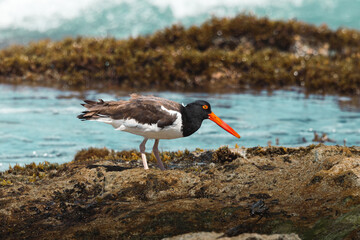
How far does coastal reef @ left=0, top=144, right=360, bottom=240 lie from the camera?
581cm

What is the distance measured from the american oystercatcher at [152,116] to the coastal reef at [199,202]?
79 centimetres

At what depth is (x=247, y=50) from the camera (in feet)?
96.6

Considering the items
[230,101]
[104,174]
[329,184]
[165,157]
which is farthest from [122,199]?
[230,101]

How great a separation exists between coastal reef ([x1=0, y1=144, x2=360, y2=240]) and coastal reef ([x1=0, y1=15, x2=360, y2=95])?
17.2 metres

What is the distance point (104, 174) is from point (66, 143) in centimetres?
754

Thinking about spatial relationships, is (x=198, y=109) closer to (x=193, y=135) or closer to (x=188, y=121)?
(x=188, y=121)

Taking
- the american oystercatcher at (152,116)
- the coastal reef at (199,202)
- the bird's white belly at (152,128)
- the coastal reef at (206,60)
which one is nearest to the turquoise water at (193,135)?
the coastal reef at (206,60)

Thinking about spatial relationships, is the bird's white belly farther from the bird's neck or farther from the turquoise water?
the turquoise water

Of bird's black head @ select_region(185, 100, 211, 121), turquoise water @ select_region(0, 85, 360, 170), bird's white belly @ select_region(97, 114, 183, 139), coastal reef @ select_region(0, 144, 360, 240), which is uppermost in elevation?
bird's black head @ select_region(185, 100, 211, 121)

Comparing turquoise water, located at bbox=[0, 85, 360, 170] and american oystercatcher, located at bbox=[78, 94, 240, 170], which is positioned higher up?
american oystercatcher, located at bbox=[78, 94, 240, 170]

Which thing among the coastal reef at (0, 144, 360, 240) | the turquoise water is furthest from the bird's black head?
the turquoise water

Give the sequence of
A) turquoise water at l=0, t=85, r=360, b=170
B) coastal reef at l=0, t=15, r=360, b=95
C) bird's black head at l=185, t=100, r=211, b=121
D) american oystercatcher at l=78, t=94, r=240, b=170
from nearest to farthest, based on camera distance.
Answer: american oystercatcher at l=78, t=94, r=240, b=170
bird's black head at l=185, t=100, r=211, b=121
turquoise water at l=0, t=85, r=360, b=170
coastal reef at l=0, t=15, r=360, b=95

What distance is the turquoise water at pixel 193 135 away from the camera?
593 inches

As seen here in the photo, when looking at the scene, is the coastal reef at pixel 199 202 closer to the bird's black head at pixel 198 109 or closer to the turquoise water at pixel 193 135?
the bird's black head at pixel 198 109
